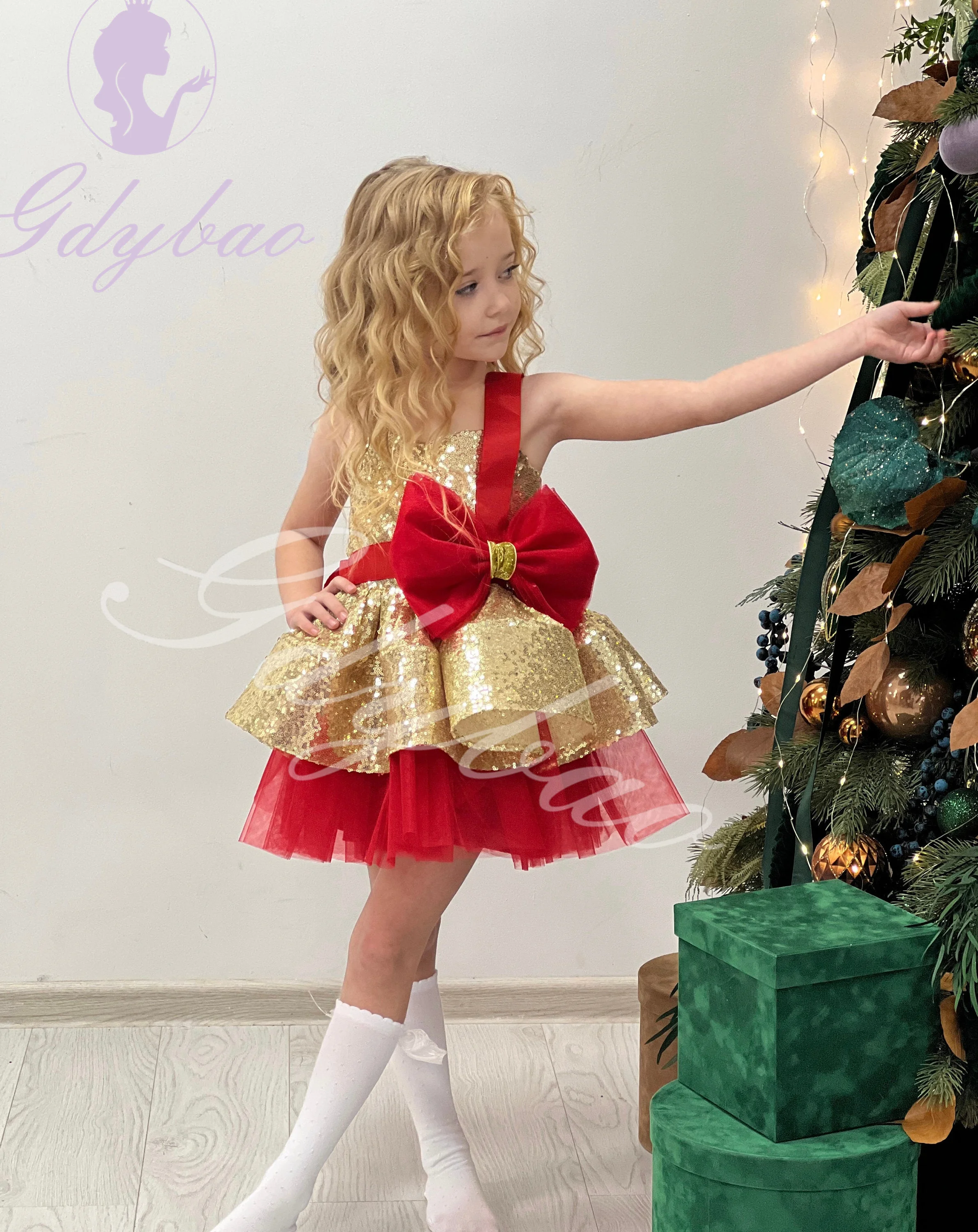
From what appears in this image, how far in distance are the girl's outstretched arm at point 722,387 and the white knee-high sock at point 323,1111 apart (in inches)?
22.9

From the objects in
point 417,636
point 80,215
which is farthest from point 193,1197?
point 80,215

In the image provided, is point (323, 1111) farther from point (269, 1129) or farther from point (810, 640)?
point (810, 640)

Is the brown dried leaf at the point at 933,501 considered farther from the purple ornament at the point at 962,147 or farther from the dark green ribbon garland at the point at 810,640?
the purple ornament at the point at 962,147

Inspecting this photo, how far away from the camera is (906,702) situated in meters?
1.00

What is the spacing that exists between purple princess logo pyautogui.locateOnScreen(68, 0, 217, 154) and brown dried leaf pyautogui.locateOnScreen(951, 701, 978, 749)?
1.13 m

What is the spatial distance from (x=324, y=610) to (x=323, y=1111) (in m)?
0.46

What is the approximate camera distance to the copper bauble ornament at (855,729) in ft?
3.44

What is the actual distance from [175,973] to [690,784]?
2.37ft

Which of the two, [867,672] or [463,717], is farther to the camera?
[463,717]

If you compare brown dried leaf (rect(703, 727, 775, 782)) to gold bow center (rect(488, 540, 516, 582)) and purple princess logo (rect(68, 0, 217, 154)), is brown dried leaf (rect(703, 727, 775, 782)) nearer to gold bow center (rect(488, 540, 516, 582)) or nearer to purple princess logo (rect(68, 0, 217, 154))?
gold bow center (rect(488, 540, 516, 582))

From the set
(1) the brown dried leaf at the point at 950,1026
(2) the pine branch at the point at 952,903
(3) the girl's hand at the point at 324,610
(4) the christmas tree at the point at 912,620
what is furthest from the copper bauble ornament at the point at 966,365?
(3) the girl's hand at the point at 324,610

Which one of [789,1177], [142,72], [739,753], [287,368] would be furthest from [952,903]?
[142,72]

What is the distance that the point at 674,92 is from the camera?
1.58 metres

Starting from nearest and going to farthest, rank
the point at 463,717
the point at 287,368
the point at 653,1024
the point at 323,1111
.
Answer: the point at 463,717
the point at 323,1111
the point at 653,1024
the point at 287,368
